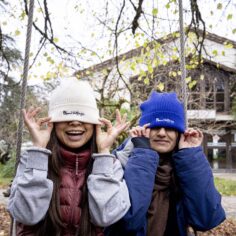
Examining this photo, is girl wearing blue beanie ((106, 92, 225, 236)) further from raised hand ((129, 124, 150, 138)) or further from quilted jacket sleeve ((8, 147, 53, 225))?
quilted jacket sleeve ((8, 147, 53, 225))

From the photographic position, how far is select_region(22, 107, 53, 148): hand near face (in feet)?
4.93

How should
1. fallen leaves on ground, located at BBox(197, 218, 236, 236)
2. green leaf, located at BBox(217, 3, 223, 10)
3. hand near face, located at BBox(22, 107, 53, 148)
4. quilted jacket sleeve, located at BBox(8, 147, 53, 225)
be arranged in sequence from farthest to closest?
fallen leaves on ground, located at BBox(197, 218, 236, 236)
green leaf, located at BBox(217, 3, 223, 10)
hand near face, located at BBox(22, 107, 53, 148)
quilted jacket sleeve, located at BBox(8, 147, 53, 225)

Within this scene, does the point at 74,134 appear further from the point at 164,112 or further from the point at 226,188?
the point at 226,188

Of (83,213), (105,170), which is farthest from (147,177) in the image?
(83,213)

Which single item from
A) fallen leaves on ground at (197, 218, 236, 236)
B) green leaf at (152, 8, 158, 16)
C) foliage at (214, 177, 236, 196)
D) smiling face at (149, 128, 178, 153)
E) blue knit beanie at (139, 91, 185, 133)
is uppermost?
green leaf at (152, 8, 158, 16)

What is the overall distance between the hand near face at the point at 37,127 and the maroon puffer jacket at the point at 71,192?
0.09 meters

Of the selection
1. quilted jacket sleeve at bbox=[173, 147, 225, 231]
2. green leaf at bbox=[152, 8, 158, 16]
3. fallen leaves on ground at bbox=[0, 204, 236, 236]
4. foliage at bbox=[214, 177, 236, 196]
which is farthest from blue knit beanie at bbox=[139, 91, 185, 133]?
foliage at bbox=[214, 177, 236, 196]

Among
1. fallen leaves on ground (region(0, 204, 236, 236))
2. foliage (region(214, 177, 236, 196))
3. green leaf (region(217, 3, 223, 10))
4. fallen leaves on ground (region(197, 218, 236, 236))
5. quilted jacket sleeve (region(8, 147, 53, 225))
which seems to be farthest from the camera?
foliage (region(214, 177, 236, 196))

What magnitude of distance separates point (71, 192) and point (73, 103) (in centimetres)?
35

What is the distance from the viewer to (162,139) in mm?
1692

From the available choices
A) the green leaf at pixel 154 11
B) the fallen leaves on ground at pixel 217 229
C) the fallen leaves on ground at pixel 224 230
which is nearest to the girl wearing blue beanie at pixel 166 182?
the green leaf at pixel 154 11

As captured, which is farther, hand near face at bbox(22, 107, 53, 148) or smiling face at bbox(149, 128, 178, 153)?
smiling face at bbox(149, 128, 178, 153)

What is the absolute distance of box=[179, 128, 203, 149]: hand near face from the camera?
1676 millimetres

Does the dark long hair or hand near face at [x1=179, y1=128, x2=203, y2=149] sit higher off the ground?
hand near face at [x1=179, y1=128, x2=203, y2=149]
